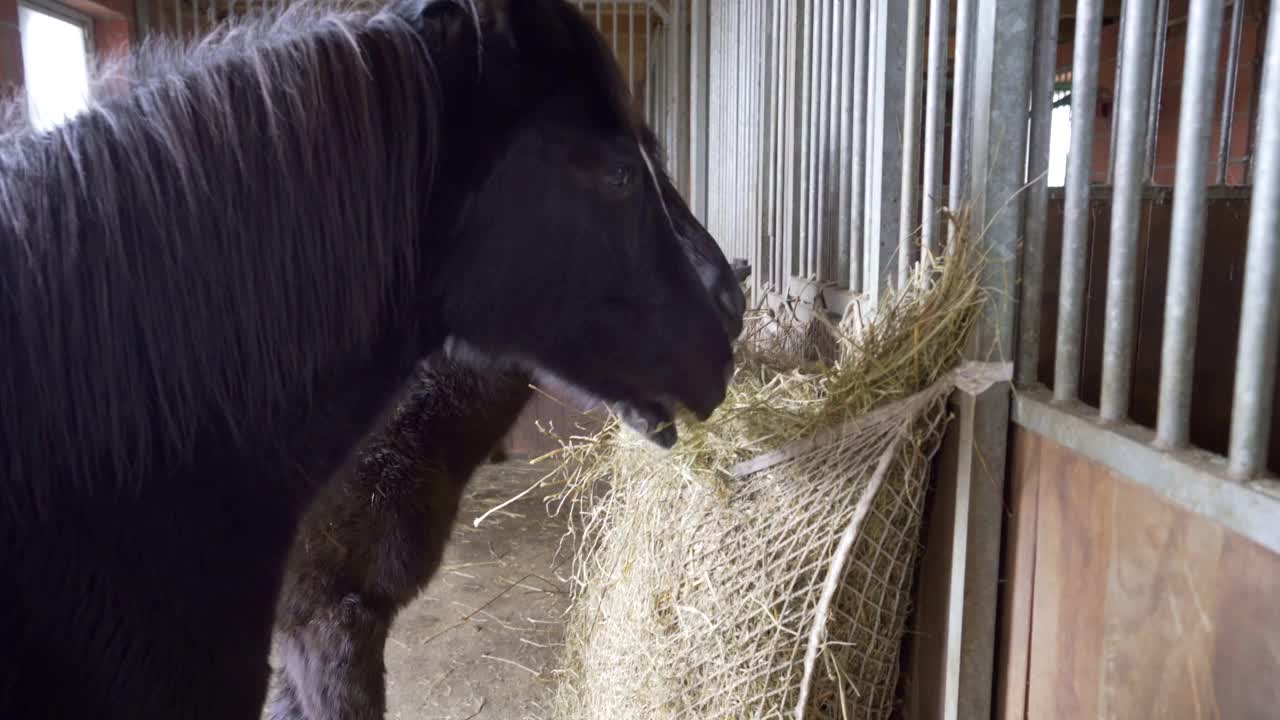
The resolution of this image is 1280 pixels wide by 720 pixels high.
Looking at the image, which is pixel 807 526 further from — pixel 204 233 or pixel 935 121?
pixel 204 233

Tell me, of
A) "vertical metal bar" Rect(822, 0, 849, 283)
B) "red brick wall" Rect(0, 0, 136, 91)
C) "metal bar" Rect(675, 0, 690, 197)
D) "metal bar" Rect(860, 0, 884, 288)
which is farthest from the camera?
"metal bar" Rect(675, 0, 690, 197)

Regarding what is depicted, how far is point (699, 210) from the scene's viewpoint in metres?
5.45

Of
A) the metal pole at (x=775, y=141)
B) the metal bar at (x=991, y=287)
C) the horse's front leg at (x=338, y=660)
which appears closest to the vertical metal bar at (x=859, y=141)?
the metal bar at (x=991, y=287)

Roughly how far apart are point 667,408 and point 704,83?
4020 millimetres

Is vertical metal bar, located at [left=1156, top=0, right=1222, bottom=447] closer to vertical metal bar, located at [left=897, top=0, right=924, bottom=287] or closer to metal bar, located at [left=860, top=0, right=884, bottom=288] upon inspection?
vertical metal bar, located at [left=897, top=0, right=924, bottom=287]

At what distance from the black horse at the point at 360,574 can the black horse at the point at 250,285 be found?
1110mm

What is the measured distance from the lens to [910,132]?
1.68m

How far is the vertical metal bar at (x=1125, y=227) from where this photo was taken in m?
1.14

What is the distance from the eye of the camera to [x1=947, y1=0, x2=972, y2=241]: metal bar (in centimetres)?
151

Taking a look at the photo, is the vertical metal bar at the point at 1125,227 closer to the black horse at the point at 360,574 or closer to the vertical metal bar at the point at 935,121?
the vertical metal bar at the point at 935,121

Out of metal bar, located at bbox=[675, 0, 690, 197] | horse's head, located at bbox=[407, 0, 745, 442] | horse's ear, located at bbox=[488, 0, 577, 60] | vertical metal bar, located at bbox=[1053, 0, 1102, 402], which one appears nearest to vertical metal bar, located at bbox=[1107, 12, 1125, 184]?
vertical metal bar, located at bbox=[1053, 0, 1102, 402]

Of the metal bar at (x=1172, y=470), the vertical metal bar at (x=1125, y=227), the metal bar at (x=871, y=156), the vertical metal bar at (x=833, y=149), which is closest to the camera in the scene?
the metal bar at (x=1172, y=470)

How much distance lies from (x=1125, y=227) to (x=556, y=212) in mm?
797

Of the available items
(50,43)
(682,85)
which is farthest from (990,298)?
(50,43)
